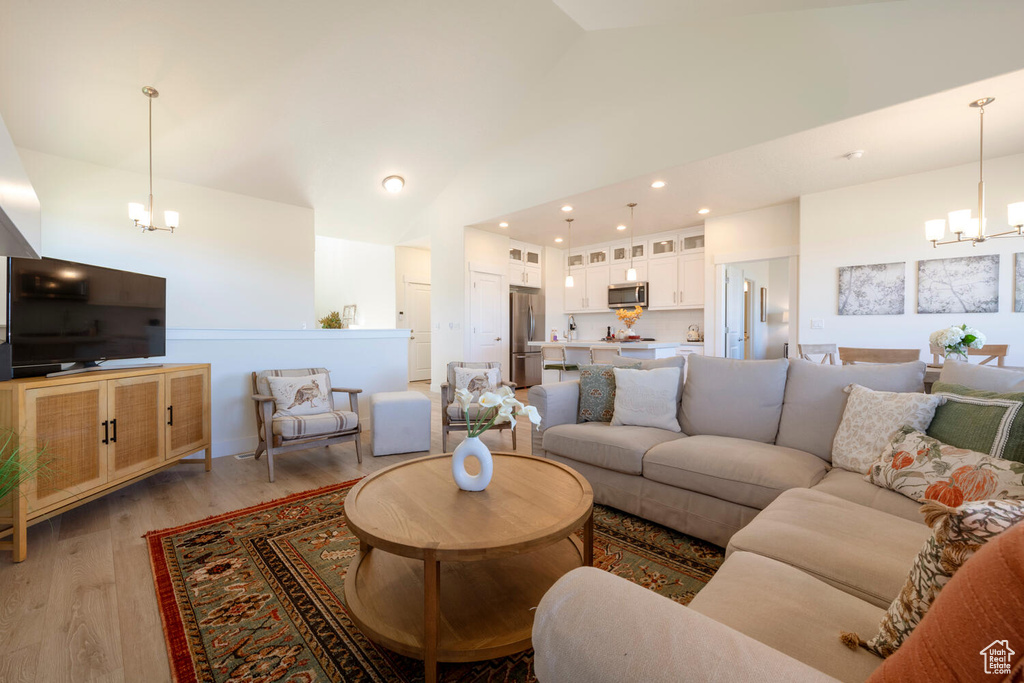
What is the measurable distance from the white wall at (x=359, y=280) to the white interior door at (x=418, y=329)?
14.2 inches

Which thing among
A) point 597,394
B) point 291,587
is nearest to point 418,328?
point 597,394

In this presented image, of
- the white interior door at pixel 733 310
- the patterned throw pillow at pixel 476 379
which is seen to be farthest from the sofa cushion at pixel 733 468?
the white interior door at pixel 733 310

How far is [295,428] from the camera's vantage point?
9.96 feet

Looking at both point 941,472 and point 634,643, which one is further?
point 941,472

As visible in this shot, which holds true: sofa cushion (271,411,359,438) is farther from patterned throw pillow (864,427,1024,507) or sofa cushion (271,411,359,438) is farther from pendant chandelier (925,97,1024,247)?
pendant chandelier (925,97,1024,247)

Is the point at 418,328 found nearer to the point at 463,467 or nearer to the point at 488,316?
the point at 488,316

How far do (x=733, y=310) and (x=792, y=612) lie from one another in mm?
5758

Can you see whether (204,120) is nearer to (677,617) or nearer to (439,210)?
(439,210)

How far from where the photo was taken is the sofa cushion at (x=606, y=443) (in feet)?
7.48

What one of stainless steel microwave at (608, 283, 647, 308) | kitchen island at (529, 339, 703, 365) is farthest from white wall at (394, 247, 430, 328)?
stainless steel microwave at (608, 283, 647, 308)

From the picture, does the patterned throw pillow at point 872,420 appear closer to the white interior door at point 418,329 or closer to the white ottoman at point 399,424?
the white ottoman at point 399,424

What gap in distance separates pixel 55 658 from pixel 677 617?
195 cm

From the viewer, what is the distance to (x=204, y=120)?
3816 millimetres

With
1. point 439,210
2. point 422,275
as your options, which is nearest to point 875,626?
point 439,210
